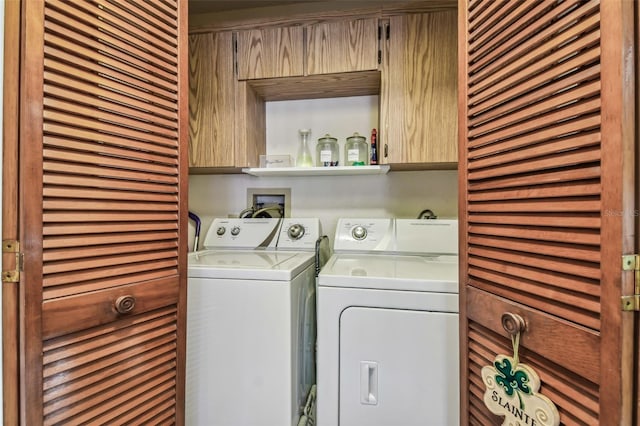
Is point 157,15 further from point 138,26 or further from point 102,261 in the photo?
point 102,261

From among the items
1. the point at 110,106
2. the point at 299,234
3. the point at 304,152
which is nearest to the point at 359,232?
the point at 299,234

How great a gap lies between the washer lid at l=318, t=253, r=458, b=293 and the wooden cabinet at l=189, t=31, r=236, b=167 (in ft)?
3.00

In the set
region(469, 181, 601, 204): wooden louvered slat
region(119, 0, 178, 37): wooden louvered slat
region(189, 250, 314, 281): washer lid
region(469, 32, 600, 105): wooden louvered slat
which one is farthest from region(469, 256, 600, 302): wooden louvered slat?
region(119, 0, 178, 37): wooden louvered slat

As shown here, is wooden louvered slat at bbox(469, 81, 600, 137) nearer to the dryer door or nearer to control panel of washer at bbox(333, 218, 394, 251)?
the dryer door

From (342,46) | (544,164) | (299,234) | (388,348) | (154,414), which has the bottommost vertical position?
(154,414)

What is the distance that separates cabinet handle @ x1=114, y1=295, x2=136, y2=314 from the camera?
0.82m

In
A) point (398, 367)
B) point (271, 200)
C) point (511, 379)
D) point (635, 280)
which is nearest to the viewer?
point (635, 280)

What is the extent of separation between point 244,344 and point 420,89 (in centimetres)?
145

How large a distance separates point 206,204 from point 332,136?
3.26 ft

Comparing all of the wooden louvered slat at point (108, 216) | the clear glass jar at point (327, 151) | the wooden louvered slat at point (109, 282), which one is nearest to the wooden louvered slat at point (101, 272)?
the wooden louvered slat at point (109, 282)

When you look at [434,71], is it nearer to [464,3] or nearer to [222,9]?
[464,3]

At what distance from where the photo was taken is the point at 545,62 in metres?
0.62

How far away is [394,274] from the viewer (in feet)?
3.88

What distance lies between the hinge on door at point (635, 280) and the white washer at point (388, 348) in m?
0.57
